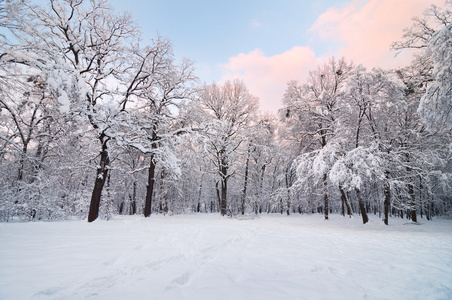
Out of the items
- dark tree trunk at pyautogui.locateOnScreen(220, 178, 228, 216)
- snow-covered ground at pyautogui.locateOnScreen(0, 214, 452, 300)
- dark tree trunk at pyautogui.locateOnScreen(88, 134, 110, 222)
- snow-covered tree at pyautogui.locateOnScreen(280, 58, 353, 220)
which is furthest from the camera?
dark tree trunk at pyautogui.locateOnScreen(220, 178, 228, 216)

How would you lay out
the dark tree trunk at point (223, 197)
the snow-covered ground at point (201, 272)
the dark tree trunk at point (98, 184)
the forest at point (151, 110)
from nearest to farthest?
the snow-covered ground at point (201, 272)
the forest at point (151, 110)
the dark tree trunk at point (98, 184)
the dark tree trunk at point (223, 197)

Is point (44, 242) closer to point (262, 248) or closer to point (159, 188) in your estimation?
point (262, 248)

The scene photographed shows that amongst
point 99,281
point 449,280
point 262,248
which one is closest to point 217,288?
point 99,281

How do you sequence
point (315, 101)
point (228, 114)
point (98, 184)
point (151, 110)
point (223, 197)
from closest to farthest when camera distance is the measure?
point (98, 184) < point (151, 110) < point (315, 101) < point (223, 197) < point (228, 114)

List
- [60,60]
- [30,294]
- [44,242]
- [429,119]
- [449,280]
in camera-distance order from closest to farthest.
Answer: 1. [30,294]
2. [449,280]
3. [44,242]
4. [60,60]
5. [429,119]

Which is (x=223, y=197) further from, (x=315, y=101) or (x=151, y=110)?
(x=315, y=101)

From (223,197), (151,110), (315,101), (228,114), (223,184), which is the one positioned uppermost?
(315,101)

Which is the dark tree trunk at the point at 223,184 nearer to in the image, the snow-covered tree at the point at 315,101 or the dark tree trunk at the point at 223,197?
the dark tree trunk at the point at 223,197

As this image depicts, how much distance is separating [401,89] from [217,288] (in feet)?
48.9

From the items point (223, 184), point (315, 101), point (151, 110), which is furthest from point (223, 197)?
point (315, 101)

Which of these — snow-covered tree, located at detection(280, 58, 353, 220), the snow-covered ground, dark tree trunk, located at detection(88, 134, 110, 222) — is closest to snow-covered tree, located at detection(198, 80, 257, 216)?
snow-covered tree, located at detection(280, 58, 353, 220)

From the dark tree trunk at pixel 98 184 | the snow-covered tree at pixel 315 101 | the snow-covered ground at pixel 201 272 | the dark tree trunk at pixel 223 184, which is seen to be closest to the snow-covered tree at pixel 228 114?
the dark tree trunk at pixel 223 184

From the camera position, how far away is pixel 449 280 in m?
3.29

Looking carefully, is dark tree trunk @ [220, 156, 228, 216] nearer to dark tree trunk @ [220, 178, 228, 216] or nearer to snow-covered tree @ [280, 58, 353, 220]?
dark tree trunk @ [220, 178, 228, 216]
